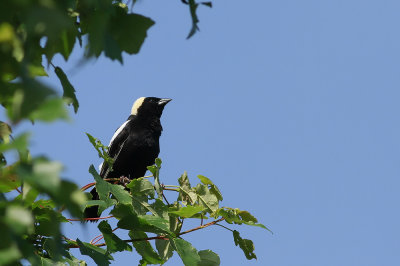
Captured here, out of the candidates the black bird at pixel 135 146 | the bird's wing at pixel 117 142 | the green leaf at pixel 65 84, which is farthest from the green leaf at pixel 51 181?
the bird's wing at pixel 117 142

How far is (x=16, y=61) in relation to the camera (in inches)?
42.1

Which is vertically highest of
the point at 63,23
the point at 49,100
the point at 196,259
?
the point at 63,23

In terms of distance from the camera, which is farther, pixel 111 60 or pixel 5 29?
pixel 111 60

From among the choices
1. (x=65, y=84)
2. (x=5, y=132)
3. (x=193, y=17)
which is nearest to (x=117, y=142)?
(x=65, y=84)

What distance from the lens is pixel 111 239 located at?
8.13 feet

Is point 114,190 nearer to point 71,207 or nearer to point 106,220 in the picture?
point 106,220

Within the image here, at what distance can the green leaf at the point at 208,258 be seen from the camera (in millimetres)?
2662

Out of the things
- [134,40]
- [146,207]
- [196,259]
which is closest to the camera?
[134,40]

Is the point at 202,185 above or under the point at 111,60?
under

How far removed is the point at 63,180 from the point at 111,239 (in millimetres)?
1604

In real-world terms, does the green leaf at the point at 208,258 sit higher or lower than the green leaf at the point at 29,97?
lower

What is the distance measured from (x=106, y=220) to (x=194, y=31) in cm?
130

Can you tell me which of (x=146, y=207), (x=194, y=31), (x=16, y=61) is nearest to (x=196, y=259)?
(x=146, y=207)

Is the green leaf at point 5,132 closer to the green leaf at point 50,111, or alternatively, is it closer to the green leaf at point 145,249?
the green leaf at point 50,111
